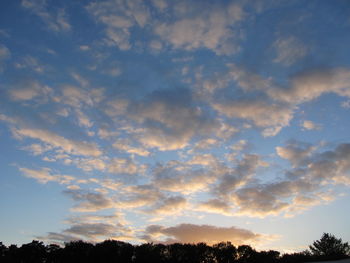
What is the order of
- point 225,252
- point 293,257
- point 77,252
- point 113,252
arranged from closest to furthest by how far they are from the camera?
1. point 77,252
2. point 113,252
3. point 293,257
4. point 225,252

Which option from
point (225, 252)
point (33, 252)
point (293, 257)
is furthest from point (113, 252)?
point (293, 257)

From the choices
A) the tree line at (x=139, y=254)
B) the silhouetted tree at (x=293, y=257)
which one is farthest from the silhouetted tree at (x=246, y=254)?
the silhouetted tree at (x=293, y=257)

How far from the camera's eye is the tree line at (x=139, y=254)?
361 feet

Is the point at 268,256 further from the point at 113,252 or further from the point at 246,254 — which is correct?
the point at 113,252

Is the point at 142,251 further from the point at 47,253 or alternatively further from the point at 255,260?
the point at 255,260

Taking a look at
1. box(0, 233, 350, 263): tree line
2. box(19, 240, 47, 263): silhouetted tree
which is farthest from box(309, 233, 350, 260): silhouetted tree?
box(19, 240, 47, 263): silhouetted tree

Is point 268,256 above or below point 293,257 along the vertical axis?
above

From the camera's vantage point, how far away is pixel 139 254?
117m

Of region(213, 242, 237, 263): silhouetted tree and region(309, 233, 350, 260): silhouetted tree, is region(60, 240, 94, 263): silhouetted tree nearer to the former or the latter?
region(213, 242, 237, 263): silhouetted tree

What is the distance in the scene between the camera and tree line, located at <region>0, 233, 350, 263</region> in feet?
361

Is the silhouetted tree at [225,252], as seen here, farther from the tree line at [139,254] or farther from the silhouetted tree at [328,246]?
the silhouetted tree at [328,246]

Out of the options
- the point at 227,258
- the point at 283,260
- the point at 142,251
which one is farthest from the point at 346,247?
the point at 142,251

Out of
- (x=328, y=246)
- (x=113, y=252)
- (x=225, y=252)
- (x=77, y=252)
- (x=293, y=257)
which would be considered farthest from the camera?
(x=328, y=246)

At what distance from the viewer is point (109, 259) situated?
4286 inches
